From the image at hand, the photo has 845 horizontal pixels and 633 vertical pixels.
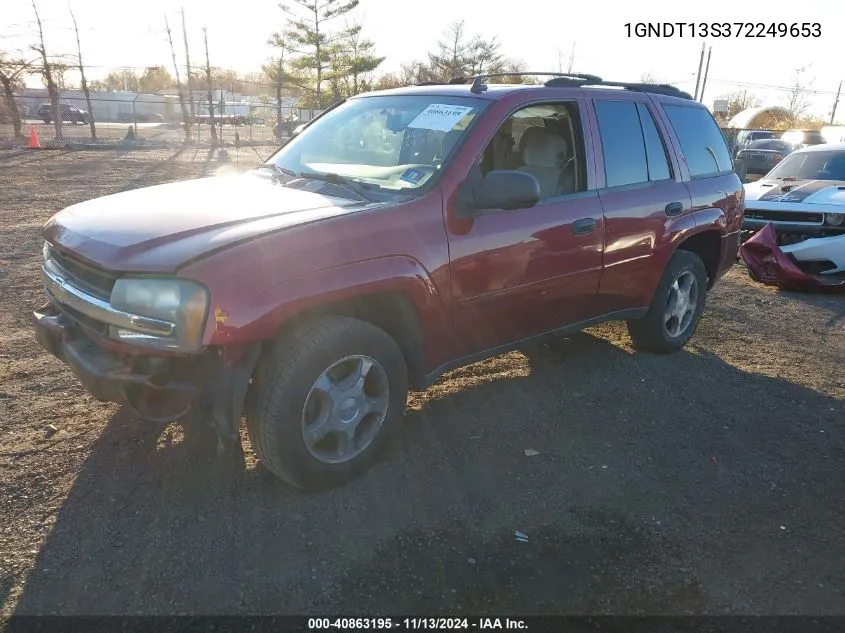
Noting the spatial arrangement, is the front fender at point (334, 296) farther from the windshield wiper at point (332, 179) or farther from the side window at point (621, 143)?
the side window at point (621, 143)

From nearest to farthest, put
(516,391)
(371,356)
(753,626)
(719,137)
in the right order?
(753,626) < (371,356) < (516,391) < (719,137)

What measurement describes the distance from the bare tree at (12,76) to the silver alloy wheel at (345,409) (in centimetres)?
2812

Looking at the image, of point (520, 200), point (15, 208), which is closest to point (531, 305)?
point (520, 200)

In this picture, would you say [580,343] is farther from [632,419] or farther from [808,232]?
[808,232]

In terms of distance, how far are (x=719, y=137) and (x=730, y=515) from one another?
11.6 feet

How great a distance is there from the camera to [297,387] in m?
2.79

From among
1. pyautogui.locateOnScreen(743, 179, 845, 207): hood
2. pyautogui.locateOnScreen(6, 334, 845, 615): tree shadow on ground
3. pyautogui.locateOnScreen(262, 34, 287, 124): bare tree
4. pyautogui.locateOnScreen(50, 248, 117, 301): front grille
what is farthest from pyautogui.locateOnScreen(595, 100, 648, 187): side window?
pyautogui.locateOnScreen(262, 34, 287, 124): bare tree

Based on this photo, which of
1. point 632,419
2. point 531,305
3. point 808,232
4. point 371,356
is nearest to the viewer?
point 371,356

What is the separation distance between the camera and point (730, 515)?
309cm

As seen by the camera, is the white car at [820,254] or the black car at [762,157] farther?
the black car at [762,157]

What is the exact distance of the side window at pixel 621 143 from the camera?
13.6 ft

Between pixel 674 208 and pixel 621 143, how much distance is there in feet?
2.25

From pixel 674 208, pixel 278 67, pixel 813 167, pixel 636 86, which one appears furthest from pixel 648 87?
pixel 278 67

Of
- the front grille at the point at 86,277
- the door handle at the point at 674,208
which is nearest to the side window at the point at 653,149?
the door handle at the point at 674,208
